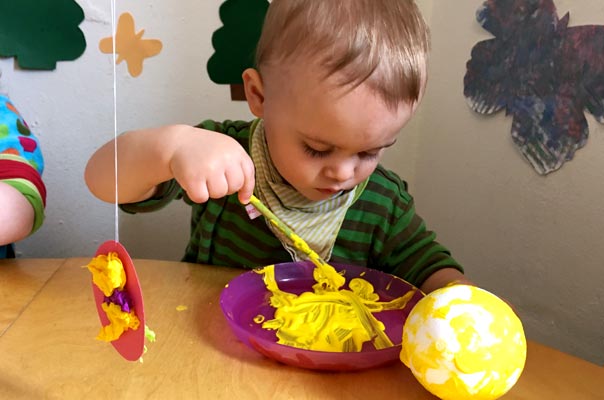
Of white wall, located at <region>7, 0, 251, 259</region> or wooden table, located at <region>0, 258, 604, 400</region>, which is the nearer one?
wooden table, located at <region>0, 258, 604, 400</region>

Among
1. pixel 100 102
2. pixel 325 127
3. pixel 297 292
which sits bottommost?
pixel 297 292

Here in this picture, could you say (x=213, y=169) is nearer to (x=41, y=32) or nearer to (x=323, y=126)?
(x=323, y=126)

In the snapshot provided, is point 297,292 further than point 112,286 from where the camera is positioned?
→ Yes

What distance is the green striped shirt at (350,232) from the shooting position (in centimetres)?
88

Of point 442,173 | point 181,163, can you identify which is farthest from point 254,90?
point 442,173

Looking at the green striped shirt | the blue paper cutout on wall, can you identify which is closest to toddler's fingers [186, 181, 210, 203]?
the green striped shirt

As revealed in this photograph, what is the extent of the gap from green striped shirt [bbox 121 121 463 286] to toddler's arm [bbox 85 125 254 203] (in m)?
0.18

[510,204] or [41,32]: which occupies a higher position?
[41,32]

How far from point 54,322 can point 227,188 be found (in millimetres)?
245

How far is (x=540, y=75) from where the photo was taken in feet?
3.27

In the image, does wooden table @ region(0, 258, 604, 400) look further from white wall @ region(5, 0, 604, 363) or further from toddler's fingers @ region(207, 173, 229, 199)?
white wall @ region(5, 0, 604, 363)

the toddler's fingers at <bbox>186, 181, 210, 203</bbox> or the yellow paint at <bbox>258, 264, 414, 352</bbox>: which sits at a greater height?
the toddler's fingers at <bbox>186, 181, 210, 203</bbox>

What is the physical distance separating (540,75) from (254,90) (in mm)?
530

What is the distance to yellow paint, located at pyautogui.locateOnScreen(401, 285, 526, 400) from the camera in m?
0.47
